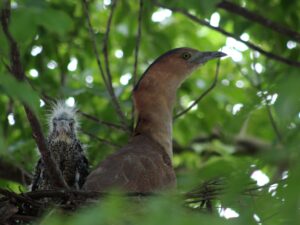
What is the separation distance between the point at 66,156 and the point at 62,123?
0.82 ft

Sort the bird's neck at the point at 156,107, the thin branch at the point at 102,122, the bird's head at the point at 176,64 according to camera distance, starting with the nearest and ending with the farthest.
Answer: the bird's neck at the point at 156,107, the thin branch at the point at 102,122, the bird's head at the point at 176,64

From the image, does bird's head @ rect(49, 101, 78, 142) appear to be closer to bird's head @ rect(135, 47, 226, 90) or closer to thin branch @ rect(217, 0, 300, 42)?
bird's head @ rect(135, 47, 226, 90)

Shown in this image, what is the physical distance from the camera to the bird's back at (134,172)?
13.7 ft

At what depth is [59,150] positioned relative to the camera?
467cm

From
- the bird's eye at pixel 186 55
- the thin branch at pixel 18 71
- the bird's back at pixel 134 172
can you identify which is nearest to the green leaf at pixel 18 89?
the thin branch at pixel 18 71

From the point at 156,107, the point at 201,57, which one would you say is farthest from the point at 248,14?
the point at 156,107

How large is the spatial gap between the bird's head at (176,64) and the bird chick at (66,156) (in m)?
1.07

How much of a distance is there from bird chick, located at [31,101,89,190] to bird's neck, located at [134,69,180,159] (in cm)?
69

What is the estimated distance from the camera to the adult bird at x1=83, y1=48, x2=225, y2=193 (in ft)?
14.0

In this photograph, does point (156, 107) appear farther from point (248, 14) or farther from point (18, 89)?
point (18, 89)

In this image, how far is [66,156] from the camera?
4672mm

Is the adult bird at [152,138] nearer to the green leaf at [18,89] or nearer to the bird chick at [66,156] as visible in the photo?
the bird chick at [66,156]

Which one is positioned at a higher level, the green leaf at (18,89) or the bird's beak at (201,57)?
the bird's beak at (201,57)

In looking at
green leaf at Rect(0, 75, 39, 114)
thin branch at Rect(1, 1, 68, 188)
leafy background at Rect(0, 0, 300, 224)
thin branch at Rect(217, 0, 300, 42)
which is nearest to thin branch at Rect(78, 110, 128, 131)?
leafy background at Rect(0, 0, 300, 224)
